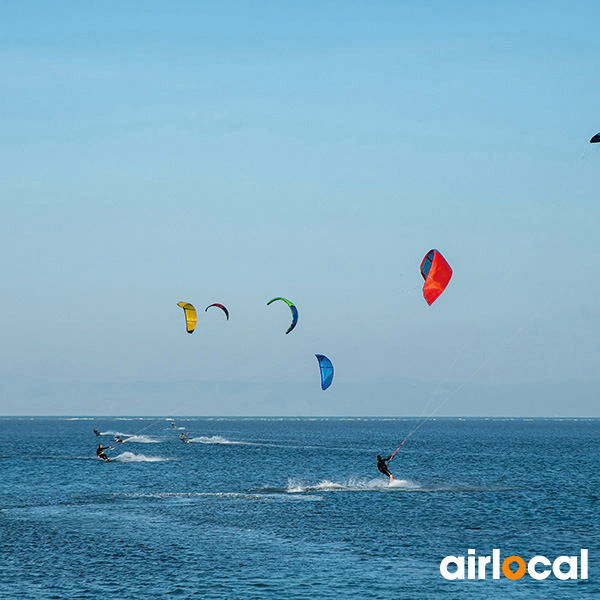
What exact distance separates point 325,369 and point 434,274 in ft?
42.1

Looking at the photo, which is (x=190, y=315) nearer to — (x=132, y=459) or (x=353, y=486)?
(x=353, y=486)

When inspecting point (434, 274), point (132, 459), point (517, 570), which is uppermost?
point (434, 274)

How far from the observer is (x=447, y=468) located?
7238cm

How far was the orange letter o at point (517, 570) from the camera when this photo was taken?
2734cm

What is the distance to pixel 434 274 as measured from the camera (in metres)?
38.5

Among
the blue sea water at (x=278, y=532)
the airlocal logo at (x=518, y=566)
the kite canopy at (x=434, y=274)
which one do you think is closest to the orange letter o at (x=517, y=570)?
the airlocal logo at (x=518, y=566)

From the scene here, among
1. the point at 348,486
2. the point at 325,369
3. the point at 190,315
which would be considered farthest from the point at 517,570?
the point at 190,315

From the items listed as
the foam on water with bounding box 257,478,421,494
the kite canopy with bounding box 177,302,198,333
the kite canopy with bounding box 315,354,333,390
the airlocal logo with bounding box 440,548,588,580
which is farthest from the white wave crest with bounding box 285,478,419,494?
the airlocal logo with bounding box 440,548,588,580

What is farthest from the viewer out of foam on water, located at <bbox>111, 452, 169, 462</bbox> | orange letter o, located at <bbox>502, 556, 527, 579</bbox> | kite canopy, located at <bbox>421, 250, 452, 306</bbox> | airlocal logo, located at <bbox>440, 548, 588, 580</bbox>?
foam on water, located at <bbox>111, 452, 169, 462</bbox>

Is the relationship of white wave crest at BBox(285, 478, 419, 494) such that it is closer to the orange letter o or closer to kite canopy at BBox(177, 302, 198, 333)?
kite canopy at BBox(177, 302, 198, 333)

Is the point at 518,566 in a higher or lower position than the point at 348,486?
higher

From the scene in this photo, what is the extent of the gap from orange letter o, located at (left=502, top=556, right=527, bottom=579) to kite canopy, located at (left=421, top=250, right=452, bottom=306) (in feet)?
40.0

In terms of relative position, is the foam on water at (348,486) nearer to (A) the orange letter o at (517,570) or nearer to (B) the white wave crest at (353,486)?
(B) the white wave crest at (353,486)

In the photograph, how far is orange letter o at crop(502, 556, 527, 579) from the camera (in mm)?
27344
